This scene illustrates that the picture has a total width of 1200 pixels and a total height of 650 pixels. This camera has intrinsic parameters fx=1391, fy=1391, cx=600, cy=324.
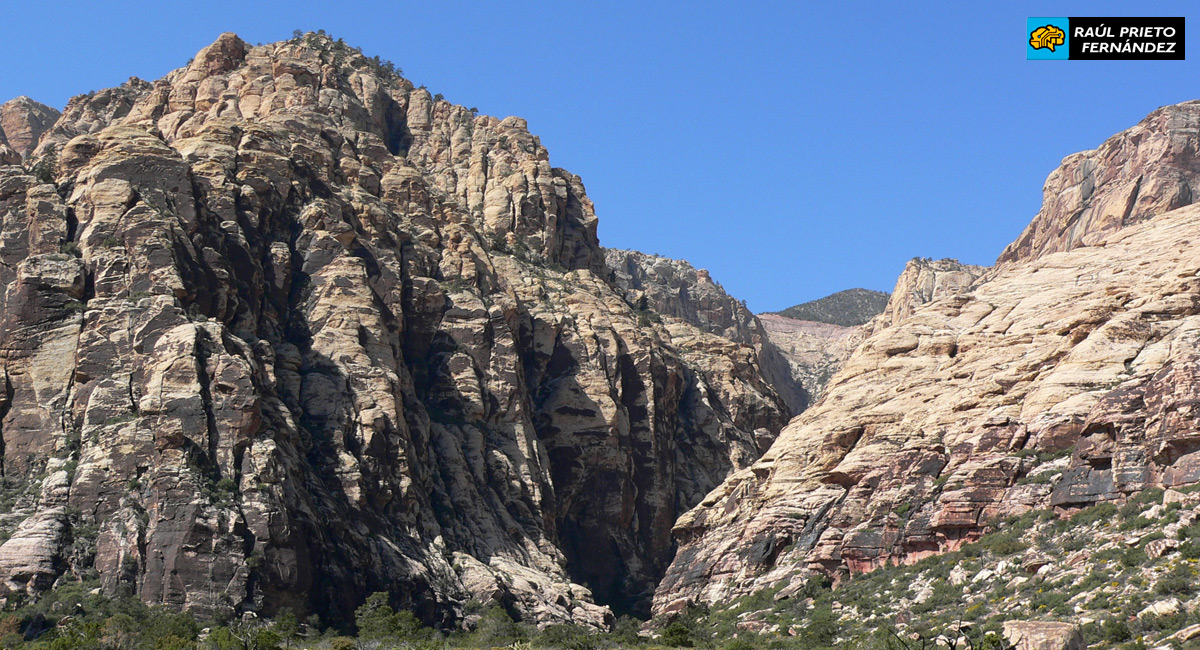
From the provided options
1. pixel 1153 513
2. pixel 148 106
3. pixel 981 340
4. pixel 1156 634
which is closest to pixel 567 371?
pixel 981 340

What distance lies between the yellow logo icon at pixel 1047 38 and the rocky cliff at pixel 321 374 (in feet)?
196

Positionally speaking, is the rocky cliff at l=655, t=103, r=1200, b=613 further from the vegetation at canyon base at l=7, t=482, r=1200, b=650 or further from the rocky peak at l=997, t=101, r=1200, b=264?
the rocky peak at l=997, t=101, r=1200, b=264

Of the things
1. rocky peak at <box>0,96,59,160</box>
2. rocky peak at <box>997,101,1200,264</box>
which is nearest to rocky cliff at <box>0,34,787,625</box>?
rocky peak at <box>0,96,59,160</box>

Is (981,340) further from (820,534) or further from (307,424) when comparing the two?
(307,424)

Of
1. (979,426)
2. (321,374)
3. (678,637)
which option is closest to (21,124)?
(321,374)

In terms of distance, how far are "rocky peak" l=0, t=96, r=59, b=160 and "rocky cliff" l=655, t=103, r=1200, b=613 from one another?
121596 millimetres

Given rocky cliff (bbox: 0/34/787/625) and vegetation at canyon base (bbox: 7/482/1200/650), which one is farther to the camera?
rocky cliff (bbox: 0/34/787/625)

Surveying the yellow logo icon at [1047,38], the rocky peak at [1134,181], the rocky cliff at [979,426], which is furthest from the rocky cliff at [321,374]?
the yellow logo icon at [1047,38]

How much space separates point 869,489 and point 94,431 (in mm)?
56604

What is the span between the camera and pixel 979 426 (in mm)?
95438

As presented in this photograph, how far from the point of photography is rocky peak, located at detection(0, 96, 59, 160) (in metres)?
193

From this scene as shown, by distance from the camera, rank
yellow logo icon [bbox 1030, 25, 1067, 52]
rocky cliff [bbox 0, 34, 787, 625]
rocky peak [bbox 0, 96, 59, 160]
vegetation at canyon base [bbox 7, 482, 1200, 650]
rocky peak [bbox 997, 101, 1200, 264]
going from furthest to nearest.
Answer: rocky peak [bbox 0, 96, 59, 160] → rocky peak [bbox 997, 101, 1200, 264] → rocky cliff [bbox 0, 34, 787, 625] → yellow logo icon [bbox 1030, 25, 1067, 52] → vegetation at canyon base [bbox 7, 482, 1200, 650]

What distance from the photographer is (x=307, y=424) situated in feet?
379

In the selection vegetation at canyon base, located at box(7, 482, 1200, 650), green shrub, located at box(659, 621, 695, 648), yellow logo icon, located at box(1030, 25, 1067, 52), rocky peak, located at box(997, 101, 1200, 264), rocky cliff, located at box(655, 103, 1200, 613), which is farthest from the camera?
rocky peak, located at box(997, 101, 1200, 264)
